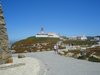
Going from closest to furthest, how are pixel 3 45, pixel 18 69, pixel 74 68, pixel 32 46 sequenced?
pixel 74 68 < pixel 18 69 < pixel 3 45 < pixel 32 46

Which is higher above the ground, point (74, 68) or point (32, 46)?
point (74, 68)

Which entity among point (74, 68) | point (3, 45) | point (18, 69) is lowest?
point (18, 69)

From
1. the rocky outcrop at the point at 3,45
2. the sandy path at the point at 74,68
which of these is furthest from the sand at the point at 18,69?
the rocky outcrop at the point at 3,45

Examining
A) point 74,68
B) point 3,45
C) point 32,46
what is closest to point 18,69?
point 3,45

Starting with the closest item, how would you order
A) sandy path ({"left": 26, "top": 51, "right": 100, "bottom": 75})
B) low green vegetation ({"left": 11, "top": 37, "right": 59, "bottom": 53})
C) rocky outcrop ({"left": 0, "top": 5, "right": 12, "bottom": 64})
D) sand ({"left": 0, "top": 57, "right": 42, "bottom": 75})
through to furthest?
sandy path ({"left": 26, "top": 51, "right": 100, "bottom": 75}), sand ({"left": 0, "top": 57, "right": 42, "bottom": 75}), rocky outcrop ({"left": 0, "top": 5, "right": 12, "bottom": 64}), low green vegetation ({"left": 11, "top": 37, "right": 59, "bottom": 53})

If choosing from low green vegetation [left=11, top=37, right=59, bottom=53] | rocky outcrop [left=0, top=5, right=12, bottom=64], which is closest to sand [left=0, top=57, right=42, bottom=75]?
rocky outcrop [left=0, top=5, right=12, bottom=64]

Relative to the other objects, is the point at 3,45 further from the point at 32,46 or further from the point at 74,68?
the point at 32,46

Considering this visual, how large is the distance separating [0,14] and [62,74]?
34.2 ft

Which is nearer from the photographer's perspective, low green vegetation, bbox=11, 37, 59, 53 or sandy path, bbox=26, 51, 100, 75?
sandy path, bbox=26, 51, 100, 75

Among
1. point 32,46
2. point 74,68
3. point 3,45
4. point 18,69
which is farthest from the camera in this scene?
point 32,46

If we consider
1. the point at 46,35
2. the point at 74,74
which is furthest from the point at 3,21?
the point at 46,35

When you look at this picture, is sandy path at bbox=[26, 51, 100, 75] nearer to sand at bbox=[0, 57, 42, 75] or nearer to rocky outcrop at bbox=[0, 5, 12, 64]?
sand at bbox=[0, 57, 42, 75]

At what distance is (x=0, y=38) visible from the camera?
72.9ft

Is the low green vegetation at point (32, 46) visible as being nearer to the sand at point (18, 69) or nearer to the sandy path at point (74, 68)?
the sand at point (18, 69)
